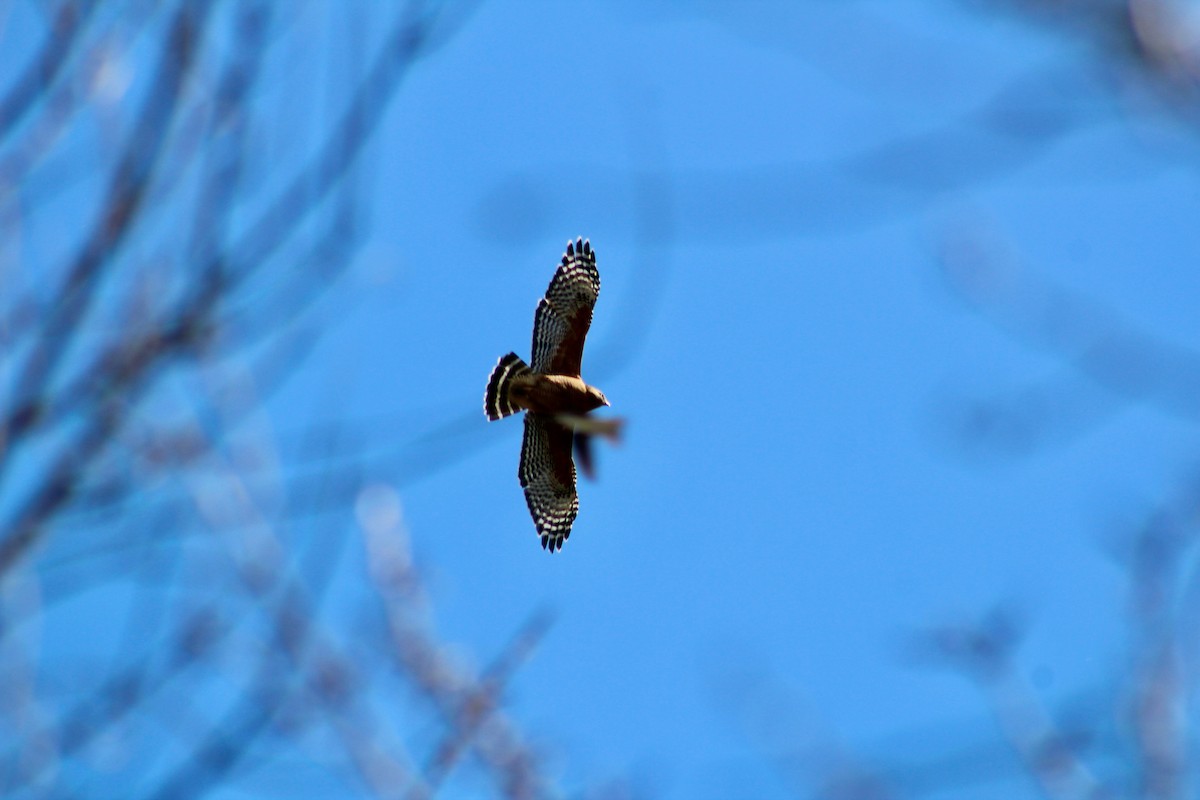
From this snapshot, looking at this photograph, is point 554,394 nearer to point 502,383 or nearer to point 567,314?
point 502,383

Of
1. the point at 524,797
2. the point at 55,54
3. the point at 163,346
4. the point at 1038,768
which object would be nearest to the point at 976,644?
the point at 1038,768

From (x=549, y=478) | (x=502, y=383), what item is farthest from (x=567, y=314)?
(x=549, y=478)

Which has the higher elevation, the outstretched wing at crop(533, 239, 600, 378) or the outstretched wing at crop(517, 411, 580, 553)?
the outstretched wing at crop(533, 239, 600, 378)

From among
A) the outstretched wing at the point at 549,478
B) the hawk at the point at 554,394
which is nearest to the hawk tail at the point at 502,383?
the hawk at the point at 554,394

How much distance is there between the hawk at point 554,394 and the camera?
5926mm

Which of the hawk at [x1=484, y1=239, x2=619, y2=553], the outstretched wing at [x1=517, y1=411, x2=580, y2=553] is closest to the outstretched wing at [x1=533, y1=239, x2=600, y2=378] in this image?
the hawk at [x1=484, y1=239, x2=619, y2=553]

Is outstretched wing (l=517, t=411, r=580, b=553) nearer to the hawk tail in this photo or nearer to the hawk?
the hawk

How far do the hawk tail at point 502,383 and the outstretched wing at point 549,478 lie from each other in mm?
212

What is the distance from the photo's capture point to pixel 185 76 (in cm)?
283

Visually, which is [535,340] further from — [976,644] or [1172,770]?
[1172,770]

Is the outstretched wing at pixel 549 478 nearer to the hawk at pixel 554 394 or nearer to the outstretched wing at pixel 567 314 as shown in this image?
the hawk at pixel 554 394

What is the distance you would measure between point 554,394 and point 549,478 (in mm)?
873

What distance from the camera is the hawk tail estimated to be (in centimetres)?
602

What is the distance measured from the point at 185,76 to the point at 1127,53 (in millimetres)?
1943
